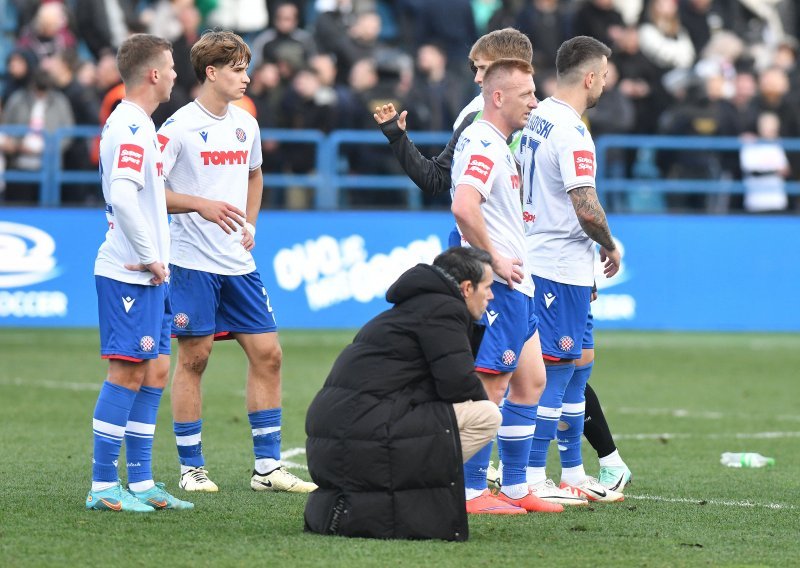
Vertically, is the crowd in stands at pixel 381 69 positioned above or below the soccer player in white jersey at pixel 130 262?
above

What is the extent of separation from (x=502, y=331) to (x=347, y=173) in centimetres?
1230

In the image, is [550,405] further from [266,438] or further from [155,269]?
[155,269]

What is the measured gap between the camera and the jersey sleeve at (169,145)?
808 cm

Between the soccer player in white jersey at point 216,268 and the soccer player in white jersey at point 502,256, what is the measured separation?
4.16 ft

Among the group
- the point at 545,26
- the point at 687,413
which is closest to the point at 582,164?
the point at 687,413

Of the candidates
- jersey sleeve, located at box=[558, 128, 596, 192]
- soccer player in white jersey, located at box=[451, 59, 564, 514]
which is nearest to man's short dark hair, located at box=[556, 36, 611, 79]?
jersey sleeve, located at box=[558, 128, 596, 192]

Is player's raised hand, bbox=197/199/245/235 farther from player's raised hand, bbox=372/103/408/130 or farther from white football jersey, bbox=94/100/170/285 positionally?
player's raised hand, bbox=372/103/408/130

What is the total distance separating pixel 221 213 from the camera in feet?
25.8

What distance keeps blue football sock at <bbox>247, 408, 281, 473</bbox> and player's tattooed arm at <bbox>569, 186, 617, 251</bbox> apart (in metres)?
2.11

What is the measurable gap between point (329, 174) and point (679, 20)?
7137mm

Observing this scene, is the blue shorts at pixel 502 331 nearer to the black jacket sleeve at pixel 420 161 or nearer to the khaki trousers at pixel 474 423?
the khaki trousers at pixel 474 423

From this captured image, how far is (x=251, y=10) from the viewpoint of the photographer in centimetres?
2109

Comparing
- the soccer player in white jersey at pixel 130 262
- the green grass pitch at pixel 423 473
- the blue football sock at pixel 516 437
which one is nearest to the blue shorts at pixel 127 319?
the soccer player in white jersey at pixel 130 262

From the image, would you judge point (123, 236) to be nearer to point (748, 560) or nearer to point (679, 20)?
point (748, 560)
